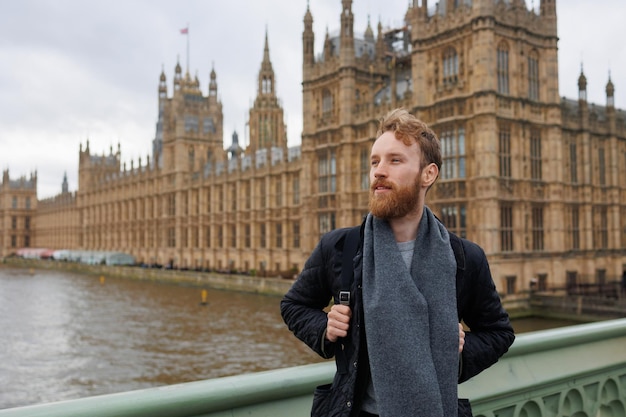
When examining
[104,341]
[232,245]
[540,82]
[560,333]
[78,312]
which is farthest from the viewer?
[232,245]

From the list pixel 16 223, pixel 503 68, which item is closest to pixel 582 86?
pixel 503 68

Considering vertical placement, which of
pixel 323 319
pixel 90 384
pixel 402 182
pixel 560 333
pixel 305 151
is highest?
pixel 305 151

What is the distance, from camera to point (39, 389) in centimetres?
1509

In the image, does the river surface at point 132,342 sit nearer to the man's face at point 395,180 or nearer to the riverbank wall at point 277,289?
the riverbank wall at point 277,289

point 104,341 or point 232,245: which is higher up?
point 232,245

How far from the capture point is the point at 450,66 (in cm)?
2662

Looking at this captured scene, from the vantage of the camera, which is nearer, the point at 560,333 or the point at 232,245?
the point at 560,333

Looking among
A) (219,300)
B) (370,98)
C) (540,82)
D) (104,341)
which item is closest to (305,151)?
(370,98)

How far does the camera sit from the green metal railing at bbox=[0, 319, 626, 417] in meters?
2.15

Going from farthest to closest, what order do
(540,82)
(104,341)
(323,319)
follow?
(540,82)
(104,341)
(323,319)

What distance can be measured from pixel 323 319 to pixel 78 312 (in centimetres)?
3088

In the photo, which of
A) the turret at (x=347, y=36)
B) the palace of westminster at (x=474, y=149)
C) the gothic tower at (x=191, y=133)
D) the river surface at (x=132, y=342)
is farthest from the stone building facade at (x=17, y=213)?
the turret at (x=347, y=36)

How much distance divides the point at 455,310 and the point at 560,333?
4.68ft

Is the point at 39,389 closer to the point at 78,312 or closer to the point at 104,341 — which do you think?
the point at 104,341
